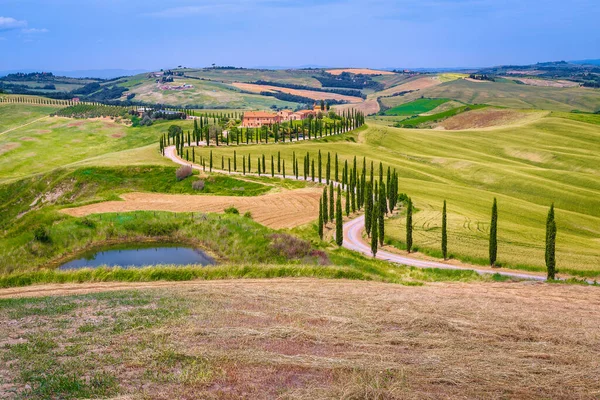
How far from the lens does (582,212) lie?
89.7 m

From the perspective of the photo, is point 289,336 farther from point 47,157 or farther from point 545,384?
point 47,157

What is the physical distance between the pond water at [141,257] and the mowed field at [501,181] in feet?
79.9

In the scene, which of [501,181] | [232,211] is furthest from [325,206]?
[501,181]

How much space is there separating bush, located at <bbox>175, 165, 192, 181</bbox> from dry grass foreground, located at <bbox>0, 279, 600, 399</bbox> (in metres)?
66.1

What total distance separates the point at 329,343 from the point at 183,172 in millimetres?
81874

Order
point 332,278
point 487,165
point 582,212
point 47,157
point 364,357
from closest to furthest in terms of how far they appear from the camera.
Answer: point 364,357
point 332,278
point 582,212
point 487,165
point 47,157

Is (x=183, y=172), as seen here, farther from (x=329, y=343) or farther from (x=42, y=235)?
(x=329, y=343)

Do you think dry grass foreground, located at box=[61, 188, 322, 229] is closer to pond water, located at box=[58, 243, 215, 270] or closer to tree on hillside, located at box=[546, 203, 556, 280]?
pond water, located at box=[58, 243, 215, 270]

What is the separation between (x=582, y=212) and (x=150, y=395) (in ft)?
296

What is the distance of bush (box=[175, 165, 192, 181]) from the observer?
99250 mm

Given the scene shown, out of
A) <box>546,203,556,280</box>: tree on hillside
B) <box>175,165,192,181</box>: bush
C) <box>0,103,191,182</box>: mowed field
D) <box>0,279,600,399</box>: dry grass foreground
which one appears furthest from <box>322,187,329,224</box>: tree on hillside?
<box>0,103,191,182</box>: mowed field

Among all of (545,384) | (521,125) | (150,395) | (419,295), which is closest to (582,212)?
(419,295)

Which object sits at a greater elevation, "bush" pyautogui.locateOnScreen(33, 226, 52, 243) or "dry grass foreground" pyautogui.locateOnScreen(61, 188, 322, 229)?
"bush" pyautogui.locateOnScreen(33, 226, 52, 243)

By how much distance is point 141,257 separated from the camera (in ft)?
186
